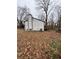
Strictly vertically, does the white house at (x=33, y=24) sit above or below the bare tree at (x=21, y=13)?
below

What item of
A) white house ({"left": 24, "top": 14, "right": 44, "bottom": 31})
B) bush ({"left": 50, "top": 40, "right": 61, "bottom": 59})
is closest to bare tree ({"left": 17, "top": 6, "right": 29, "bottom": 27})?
white house ({"left": 24, "top": 14, "right": 44, "bottom": 31})

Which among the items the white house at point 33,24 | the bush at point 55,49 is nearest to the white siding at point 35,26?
the white house at point 33,24

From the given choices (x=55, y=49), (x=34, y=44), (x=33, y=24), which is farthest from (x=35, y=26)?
(x=55, y=49)

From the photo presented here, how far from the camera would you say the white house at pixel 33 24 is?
5.56 ft

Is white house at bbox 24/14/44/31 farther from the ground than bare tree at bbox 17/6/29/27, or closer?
closer

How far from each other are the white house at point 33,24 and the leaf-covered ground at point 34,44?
0.15ft

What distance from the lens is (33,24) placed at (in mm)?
1701

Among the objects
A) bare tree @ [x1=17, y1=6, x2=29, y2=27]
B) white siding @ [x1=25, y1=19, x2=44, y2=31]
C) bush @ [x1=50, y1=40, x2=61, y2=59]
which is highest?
bare tree @ [x1=17, y1=6, x2=29, y2=27]

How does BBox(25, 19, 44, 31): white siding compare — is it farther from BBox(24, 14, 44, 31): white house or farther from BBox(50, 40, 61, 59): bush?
BBox(50, 40, 61, 59): bush

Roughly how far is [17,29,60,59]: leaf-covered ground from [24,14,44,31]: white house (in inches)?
1.8

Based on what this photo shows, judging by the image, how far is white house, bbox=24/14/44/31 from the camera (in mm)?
1693

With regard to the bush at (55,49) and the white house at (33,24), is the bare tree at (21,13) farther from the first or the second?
the bush at (55,49)
